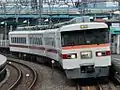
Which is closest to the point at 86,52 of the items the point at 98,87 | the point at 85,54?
the point at 85,54

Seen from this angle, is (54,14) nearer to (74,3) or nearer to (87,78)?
(74,3)

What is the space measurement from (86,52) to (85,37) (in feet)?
2.03

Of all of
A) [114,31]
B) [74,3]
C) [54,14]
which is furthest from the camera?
[54,14]

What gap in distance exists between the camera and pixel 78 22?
1820 centimetres

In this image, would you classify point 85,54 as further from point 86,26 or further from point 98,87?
point 98,87

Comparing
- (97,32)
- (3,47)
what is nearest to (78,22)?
(97,32)

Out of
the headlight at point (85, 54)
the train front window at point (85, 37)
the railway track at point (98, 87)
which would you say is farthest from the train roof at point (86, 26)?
the railway track at point (98, 87)

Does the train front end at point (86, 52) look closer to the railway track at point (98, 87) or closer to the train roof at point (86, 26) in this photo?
the train roof at point (86, 26)

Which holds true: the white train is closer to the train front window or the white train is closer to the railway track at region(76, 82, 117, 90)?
the train front window

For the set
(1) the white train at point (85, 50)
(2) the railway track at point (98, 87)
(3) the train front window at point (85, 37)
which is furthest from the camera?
(3) the train front window at point (85, 37)

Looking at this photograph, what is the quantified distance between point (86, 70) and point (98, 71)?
1.60 feet

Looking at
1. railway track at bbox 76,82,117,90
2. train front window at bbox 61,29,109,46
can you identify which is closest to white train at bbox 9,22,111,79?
train front window at bbox 61,29,109,46

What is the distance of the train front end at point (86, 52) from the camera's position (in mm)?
16859

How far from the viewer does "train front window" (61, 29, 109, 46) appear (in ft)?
55.7
